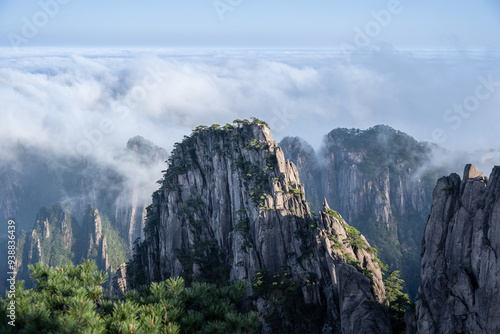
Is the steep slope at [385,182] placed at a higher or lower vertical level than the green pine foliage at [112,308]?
higher

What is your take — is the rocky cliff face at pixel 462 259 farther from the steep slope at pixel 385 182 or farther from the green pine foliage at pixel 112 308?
the steep slope at pixel 385 182

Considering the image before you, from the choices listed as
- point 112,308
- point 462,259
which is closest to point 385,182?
point 462,259

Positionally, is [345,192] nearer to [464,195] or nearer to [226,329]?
[464,195]

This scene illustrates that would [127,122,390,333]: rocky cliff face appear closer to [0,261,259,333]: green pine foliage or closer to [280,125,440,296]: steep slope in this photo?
[0,261,259,333]: green pine foliage

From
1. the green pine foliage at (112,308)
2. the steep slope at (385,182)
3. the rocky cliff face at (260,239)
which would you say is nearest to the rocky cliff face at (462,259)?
the rocky cliff face at (260,239)

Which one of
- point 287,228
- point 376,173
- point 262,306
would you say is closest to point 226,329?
point 262,306

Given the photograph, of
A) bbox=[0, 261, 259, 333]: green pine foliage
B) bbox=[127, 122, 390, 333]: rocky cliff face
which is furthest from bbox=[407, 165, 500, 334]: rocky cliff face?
bbox=[0, 261, 259, 333]: green pine foliage

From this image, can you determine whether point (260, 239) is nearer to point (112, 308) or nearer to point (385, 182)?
point (112, 308)
